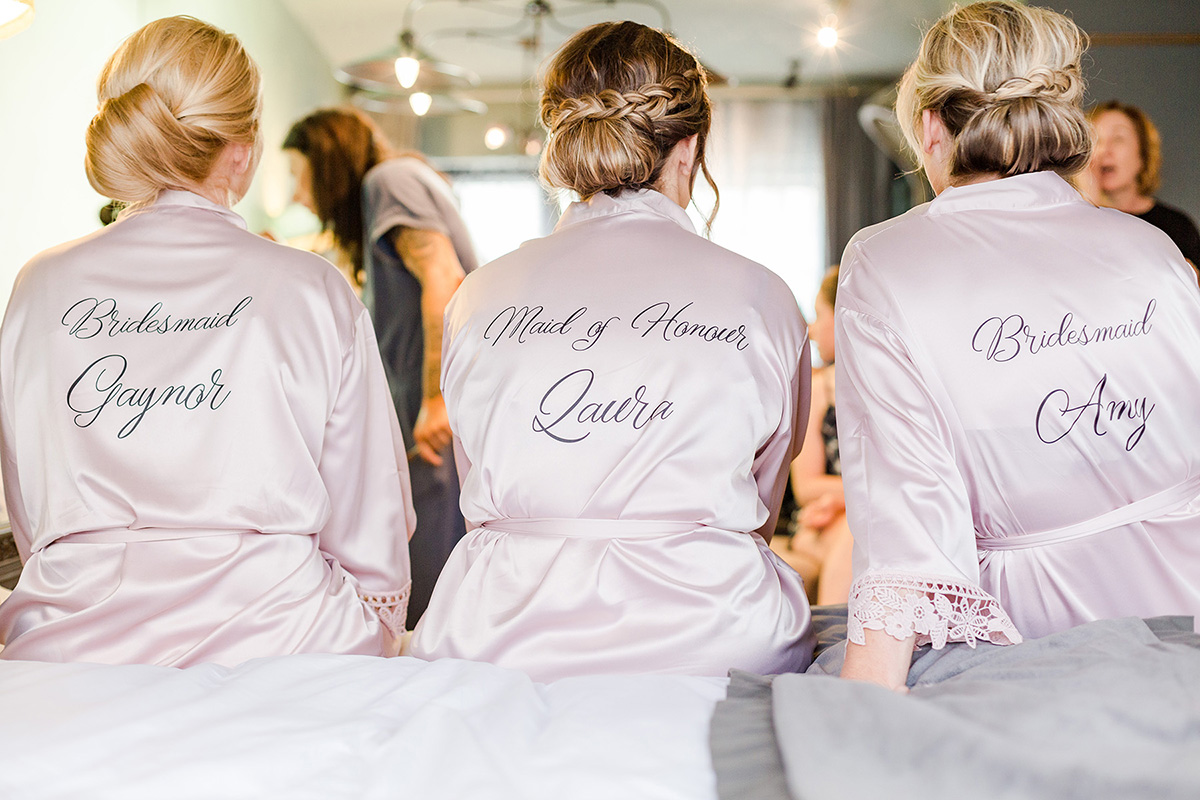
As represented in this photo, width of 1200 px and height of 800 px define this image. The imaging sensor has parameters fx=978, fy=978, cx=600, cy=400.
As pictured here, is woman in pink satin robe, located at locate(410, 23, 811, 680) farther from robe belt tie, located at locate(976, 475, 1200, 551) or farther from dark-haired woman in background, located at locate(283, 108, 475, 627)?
dark-haired woman in background, located at locate(283, 108, 475, 627)

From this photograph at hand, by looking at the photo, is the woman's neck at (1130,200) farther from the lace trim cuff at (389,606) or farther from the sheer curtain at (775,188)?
the lace trim cuff at (389,606)

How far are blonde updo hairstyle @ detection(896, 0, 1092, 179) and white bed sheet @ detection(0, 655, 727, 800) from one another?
71cm

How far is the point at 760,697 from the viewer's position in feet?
2.99

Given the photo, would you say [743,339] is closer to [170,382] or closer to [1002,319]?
[1002,319]

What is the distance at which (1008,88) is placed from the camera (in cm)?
111

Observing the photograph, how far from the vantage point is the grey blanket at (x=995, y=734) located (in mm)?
683

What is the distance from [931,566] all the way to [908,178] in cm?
449

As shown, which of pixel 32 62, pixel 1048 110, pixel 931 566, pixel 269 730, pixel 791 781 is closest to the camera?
pixel 791 781

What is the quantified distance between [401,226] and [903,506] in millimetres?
2303

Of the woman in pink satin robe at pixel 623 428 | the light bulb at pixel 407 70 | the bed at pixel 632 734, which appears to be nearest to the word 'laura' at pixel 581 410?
the woman in pink satin robe at pixel 623 428

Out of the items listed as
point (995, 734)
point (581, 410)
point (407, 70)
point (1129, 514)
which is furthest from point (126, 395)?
point (407, 70)

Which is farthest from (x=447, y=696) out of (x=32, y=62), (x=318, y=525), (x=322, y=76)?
(x=322, y=76)

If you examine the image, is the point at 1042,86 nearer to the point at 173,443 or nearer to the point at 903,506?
Result: the point at 903,506

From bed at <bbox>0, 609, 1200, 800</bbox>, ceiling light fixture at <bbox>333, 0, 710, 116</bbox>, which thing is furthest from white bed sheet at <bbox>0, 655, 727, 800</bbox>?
ceiling light fixture at <bbox>333, 0, 710, 116</bbox>
